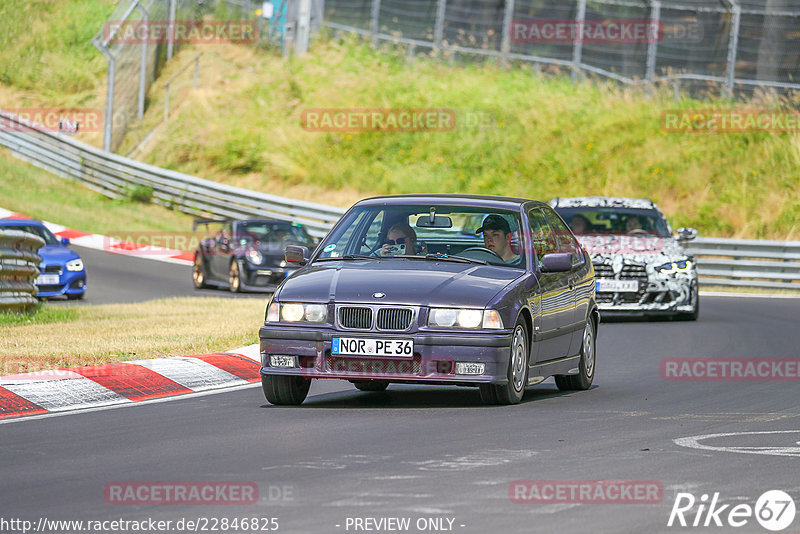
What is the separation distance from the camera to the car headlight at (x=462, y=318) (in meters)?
9.84

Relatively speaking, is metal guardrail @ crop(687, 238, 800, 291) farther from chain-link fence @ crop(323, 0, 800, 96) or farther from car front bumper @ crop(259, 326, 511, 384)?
car front bumper @ crop(259, 326, 511, 384)

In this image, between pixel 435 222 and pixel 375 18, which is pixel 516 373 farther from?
pixel 375 18

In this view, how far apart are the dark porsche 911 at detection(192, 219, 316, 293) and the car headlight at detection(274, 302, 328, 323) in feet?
50.3

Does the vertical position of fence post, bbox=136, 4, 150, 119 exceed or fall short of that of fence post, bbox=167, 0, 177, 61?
it falls short

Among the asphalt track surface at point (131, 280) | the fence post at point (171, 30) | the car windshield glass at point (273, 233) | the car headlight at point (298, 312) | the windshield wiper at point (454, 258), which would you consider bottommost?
the asphalt track surface at point (131, 280)

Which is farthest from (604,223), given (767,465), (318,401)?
(767,465)

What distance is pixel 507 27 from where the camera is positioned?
1465 inches

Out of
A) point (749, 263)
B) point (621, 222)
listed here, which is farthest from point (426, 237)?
point (749, 263)

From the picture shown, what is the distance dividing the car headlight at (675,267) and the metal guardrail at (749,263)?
917 cm

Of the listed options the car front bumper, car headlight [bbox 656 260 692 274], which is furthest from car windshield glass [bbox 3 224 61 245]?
the car front bumper

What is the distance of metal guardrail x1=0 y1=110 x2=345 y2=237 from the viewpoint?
33.7 m

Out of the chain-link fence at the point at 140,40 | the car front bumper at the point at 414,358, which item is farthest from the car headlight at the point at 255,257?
the car front bumper at the point at 414,358

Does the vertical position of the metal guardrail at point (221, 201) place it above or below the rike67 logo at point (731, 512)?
below

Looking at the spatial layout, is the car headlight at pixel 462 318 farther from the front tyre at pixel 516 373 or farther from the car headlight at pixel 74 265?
the car headlight at pixel 74 265
